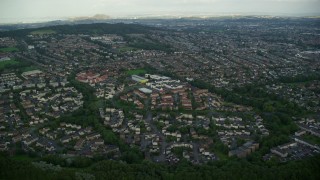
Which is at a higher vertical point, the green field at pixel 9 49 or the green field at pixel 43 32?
the green field at pixel 43 32

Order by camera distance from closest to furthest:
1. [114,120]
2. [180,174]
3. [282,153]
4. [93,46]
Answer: [180,174]
[282,153]
[114,120]
[93,46]

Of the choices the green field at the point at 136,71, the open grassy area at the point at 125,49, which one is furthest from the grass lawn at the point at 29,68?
the open grassy area at the point at 125,49

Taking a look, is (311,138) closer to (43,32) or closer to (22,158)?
(22,158)

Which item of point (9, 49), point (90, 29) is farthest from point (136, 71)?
point (90, 29)

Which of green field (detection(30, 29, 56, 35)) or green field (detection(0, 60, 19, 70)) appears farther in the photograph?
green field (detection(30, 29, 56, 35))

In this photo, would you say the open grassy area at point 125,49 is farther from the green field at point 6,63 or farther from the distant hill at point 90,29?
the green field at point 6,63

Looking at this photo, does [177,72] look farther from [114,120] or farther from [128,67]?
[114,120]

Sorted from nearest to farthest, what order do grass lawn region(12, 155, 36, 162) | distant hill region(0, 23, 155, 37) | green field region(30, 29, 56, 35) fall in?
grass lawn region(12, 155, 36, 162)
green field region(30, 29, 56, 35)
distant hill region(0, 23, 155, 37)

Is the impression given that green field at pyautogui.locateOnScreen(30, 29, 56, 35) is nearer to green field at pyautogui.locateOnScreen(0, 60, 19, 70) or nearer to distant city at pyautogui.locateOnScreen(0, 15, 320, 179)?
distant city at pyautogui.locateOnScreen(0, 15, 320, 179)

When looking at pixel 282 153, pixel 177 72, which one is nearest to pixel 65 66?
pixel 177 72

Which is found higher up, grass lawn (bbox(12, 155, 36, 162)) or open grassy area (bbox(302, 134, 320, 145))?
grass lawn (bbox(12, 155, 36, 162))

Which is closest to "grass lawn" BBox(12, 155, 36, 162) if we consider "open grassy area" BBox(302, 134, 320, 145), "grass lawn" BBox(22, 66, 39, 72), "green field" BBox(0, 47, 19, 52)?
"open grassy area" BBox(302, 134, 320, 145)
